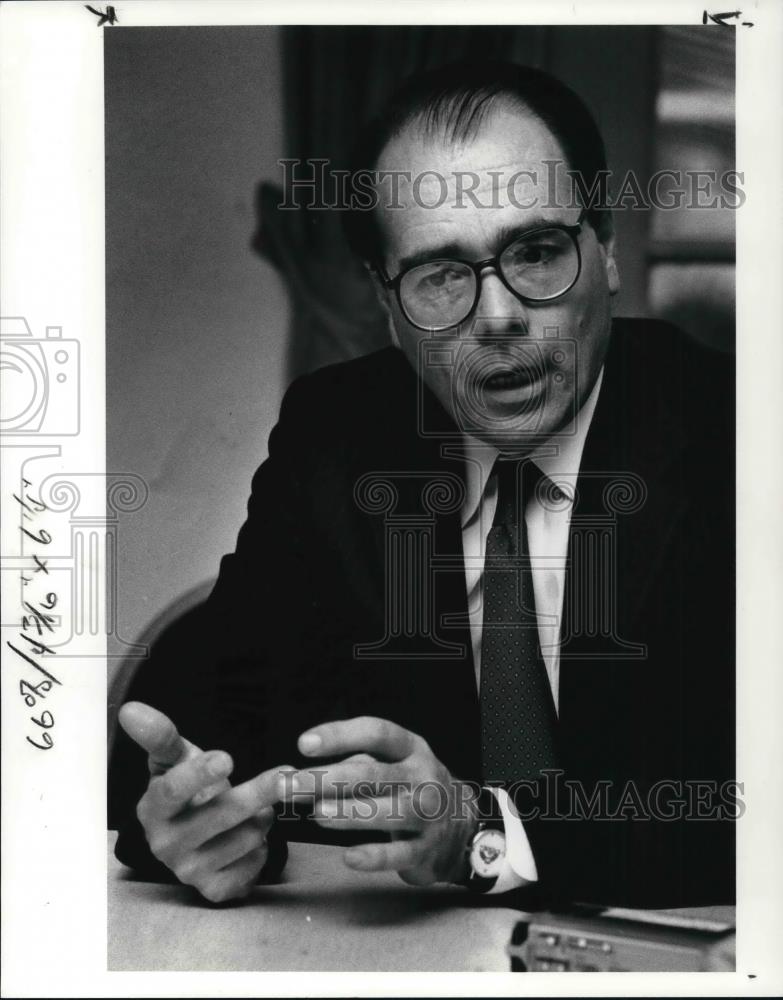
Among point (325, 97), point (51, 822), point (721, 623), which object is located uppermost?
point (325, 97)

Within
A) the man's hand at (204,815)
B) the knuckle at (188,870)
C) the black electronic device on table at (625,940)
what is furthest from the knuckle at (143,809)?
the black electronic device on table at (625,940)

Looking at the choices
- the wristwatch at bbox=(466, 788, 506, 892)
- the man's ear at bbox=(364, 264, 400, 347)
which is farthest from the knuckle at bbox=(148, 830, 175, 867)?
the man's ear at bbox=(364, 264, 400, 347)

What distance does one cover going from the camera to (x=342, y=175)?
7.04ft

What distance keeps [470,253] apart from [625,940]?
4.35ft

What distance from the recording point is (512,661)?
6.95ft

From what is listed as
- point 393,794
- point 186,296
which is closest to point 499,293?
point 186,296

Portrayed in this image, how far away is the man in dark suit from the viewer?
6.90ft

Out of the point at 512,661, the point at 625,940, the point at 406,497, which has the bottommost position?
the point at 625,940

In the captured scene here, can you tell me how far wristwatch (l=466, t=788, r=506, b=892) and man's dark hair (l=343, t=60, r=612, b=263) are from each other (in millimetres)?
1057

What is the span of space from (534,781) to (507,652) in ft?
0.82

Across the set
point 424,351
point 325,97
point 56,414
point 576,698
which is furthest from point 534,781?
point 325,97

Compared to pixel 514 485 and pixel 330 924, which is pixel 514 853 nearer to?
pixel 330 924

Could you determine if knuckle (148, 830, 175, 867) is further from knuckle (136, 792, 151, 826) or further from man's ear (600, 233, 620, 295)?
man's ear (600, 233, 620, 295)

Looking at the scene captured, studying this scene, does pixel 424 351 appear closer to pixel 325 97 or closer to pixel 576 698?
pixel 325 97
